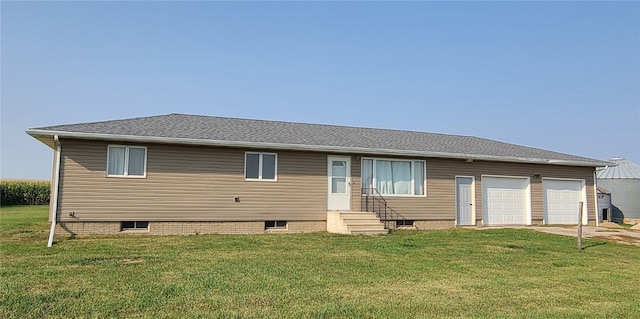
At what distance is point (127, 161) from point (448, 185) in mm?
10812

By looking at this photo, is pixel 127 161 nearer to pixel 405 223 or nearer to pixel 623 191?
pixel 405 223

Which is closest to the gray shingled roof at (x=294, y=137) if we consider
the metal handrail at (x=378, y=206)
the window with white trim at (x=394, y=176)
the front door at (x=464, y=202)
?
the window with white trim at (x=394, y=176)

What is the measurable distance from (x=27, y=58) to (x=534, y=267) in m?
15.5

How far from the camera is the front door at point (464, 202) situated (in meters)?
15.8

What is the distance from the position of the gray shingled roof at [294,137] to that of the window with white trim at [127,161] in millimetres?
554

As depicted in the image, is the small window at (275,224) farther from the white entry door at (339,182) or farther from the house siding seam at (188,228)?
the white entry door at (339,182)

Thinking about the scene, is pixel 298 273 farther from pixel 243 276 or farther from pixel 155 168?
pixel 155 168

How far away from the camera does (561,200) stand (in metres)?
17.5

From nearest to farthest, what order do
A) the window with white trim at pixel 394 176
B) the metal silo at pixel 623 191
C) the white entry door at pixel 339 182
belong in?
the white entry door at pixel 339 182, the window with white trim at pixel 394 176, the metal silo at pixel 623 191

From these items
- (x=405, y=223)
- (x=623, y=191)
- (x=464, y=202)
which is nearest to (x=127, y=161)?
(x=405, y=223)

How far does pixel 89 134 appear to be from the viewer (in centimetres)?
1119

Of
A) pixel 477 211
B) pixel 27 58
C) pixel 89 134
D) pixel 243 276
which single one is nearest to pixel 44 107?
pixel 27 58

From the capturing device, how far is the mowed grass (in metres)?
4.82

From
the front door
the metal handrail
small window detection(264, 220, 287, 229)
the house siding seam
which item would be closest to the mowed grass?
the house siding seam
